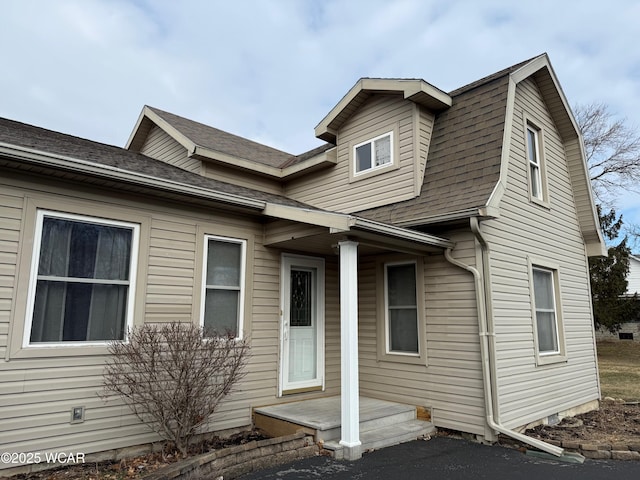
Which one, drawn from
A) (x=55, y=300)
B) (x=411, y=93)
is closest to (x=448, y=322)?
(x=411, y=93)

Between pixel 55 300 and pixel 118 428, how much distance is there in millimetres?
1520

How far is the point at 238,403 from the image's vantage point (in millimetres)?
5500

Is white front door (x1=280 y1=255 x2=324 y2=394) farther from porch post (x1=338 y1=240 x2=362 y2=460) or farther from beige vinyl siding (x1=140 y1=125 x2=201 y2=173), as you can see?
beige vinyl siding (x1=140 y1=125 x2=201 y2=173)

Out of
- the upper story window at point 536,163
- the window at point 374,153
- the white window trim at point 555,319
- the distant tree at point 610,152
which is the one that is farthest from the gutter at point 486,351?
the distant tree at point 610,152

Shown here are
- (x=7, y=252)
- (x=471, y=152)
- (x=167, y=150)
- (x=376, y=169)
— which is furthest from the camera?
(x=167, y=150)

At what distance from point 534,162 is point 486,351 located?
3.92 m

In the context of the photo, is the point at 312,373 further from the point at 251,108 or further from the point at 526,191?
the point at 251,108

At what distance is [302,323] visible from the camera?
6.58 metres

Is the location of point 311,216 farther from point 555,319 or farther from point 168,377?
point 555,319

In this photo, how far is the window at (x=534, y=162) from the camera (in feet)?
24.1

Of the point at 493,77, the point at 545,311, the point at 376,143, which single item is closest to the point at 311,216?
the point at 376,143

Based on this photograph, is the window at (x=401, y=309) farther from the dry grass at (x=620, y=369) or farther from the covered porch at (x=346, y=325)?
the dry grass at (x=620, y=369)

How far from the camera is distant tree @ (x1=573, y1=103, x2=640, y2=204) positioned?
18062 mm

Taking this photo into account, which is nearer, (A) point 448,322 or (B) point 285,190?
(A) point 448,322
